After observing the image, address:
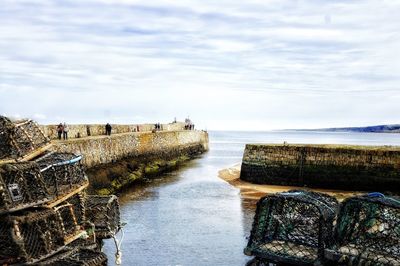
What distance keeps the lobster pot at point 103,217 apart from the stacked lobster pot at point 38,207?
25 millimetres

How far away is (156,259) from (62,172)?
4.10 meters

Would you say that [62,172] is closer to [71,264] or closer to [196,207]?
[71,264]

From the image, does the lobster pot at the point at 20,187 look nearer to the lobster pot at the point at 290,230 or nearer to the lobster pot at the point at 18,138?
the lobster pot at the point at 18,138

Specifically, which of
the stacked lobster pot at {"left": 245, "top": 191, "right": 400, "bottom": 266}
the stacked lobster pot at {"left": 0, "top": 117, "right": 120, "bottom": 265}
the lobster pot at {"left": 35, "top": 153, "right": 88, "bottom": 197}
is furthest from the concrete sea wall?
the lobster pot at {"left": 35, "top": 153, "right": 88, "bottom": 197}

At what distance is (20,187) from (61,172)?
112 inches

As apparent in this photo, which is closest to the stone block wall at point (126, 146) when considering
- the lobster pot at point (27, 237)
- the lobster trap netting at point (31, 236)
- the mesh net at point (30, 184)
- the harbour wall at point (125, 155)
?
the harbour wall at point (125, 155)

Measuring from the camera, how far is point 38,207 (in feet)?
27.9

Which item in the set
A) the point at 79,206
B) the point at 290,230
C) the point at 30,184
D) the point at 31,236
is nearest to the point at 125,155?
the point at 79,206

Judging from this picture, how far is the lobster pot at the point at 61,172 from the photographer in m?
9.66

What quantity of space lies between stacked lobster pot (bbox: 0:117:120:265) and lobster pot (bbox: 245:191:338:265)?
10.9ft

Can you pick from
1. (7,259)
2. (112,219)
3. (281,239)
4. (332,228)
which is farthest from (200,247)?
(7,259)

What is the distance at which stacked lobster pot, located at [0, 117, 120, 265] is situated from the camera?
25.2ft

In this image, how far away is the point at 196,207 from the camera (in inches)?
835

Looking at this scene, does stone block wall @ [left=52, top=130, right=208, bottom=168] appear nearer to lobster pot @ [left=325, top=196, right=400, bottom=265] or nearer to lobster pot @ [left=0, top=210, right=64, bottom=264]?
lobster pot @ [left=0, top=210, right=64, bottom=264]
